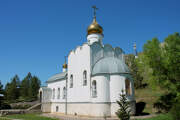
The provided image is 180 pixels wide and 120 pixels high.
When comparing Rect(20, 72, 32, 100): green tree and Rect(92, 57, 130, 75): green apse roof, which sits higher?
Rect(92, 57, 130, 75): green apse roof

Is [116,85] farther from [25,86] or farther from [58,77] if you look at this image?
[25,86]

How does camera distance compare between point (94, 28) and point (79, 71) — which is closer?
point (79, 71)

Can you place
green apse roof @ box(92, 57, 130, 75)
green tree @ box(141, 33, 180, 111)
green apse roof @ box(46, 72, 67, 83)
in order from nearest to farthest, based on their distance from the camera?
green tree @ box(141, 33, 180, 111) → green apse roof @ box(92, 57, 130, 75) → green apse roof @ box(46, 72, 67, 83)

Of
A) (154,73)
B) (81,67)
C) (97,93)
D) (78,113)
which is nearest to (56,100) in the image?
(78,113)

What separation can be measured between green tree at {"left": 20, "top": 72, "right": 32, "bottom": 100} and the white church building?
2835cm

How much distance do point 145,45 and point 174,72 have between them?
12.5 ft

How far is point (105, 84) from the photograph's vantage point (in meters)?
15.7

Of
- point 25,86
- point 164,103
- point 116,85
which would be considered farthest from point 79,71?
point 25,86

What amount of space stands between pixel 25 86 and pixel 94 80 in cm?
4023

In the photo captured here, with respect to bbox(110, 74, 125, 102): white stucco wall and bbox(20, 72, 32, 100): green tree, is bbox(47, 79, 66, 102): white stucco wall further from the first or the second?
bbox(20, 72, 32, 100): green tree

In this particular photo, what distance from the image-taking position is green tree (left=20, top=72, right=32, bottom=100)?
4767cm

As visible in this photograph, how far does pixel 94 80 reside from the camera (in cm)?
1656

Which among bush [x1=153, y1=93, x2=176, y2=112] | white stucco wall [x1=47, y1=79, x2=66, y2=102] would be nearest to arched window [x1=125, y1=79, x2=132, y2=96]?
bush [x1=153, y1=93, x2=176, y2=112]

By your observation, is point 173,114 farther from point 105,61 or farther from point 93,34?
point 93,34
